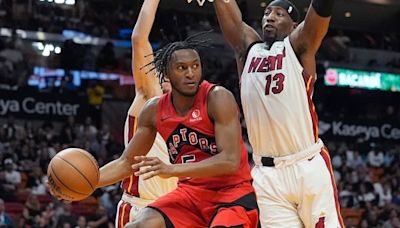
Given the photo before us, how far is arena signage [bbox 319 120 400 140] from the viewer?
73.2 ft

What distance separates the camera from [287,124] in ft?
19.2

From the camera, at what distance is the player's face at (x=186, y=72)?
17.5 feet

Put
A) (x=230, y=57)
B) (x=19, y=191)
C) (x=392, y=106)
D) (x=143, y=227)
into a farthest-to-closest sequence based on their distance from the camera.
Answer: (x=392, y=106), (x=230, y=57), (x=19, y=191), (x=143, y=227)

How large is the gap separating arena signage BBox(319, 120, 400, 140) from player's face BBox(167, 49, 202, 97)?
1703cm

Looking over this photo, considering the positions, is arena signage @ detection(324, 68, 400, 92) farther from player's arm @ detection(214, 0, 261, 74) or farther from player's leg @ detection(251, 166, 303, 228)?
player's leg @ detection(251, 166, 303, 228)

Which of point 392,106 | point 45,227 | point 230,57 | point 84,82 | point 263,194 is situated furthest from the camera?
point 392,106

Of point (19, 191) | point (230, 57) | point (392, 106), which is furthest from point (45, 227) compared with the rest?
point (392, 106)

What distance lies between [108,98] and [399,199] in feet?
25.0

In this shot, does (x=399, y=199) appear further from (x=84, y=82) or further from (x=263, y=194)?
(x=263, y=194)

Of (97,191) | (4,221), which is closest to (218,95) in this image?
(4,221)

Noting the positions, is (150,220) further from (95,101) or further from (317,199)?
(95,101)

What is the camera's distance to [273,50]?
6.03m

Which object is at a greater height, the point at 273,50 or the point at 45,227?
the point at 273,50

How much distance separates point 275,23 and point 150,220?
6.36 feet
